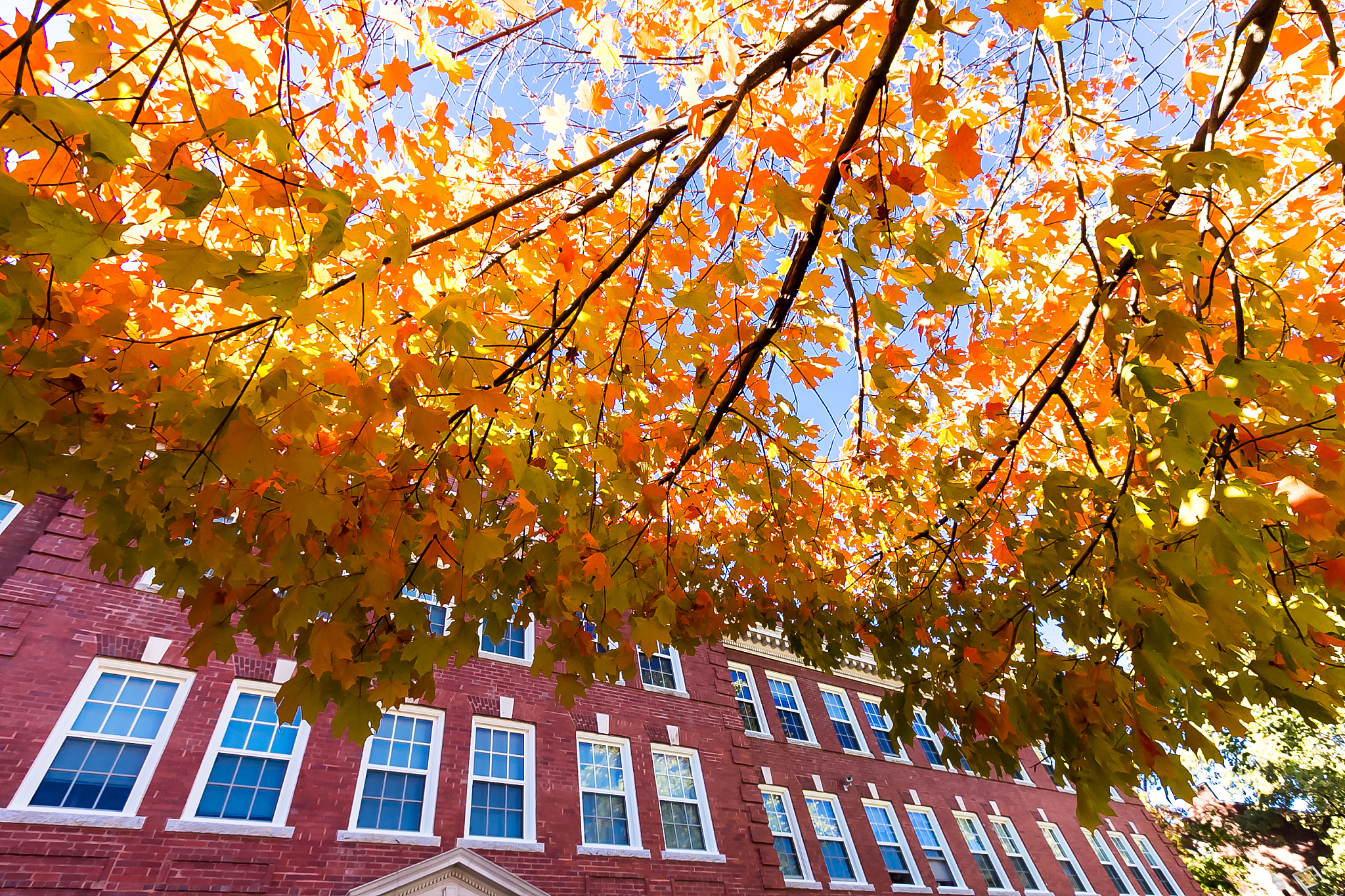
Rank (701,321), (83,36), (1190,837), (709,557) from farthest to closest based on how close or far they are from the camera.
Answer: (1190,837), (709,557), (701,321), (83,36)

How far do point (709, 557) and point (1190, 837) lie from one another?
1406 inches

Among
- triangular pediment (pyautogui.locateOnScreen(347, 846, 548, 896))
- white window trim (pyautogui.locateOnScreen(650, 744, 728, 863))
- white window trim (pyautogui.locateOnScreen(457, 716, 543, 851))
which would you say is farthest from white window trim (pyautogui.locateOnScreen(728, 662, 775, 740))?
triangular pediment (pyautogui.locateOnScreen(347, 846, 548, 896))

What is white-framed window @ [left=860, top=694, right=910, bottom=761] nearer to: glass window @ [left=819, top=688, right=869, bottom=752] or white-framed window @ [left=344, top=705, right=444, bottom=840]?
glass window @ [left=819, top=688, right=869, bottom=752]

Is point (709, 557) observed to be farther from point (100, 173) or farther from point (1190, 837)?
point (1190, 837)

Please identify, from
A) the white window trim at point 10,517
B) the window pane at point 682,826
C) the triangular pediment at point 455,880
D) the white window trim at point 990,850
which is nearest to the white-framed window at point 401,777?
the triangular pediment at point 455,880

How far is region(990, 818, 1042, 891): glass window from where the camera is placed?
16.6 metres

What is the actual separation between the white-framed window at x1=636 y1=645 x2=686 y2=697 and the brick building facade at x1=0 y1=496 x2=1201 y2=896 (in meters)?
0.06

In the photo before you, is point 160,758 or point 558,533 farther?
point 160,758

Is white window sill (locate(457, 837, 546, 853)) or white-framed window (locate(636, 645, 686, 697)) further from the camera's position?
white-framed window (locate(636, 645, 686, 697))

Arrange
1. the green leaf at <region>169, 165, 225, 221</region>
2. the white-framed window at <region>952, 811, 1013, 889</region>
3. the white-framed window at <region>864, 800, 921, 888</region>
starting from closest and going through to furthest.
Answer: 1. the green leaf at <region>169, 165, 225, 221</region>
2. the white-framed window at <region>864, 800, 921, 888</region>
3. the white-framed window at <region>952, 811, 1013, 889</region>

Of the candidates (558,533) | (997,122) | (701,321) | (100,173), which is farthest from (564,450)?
(997,122)

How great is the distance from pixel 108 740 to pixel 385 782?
3194 mm

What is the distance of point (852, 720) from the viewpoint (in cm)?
1723

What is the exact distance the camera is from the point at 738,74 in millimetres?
3730
